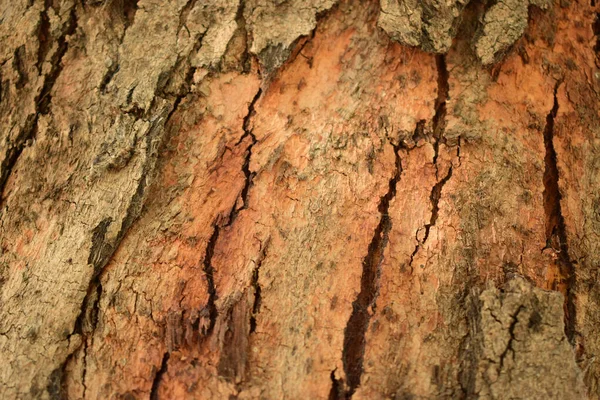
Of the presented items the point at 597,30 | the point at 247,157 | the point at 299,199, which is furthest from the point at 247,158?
the point at 597,30

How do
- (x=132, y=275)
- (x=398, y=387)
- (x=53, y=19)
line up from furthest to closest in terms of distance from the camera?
(x=53, y=19) < (x=132, y=275) < (x=398, y=387)

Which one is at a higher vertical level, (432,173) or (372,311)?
(432,173)

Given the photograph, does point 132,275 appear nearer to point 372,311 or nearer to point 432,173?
point 372,311

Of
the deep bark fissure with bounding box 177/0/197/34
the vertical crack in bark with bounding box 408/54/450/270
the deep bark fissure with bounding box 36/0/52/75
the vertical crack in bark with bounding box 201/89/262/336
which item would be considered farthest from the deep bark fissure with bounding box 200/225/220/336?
the deep bark fissure with bounding box 36/0/52/75

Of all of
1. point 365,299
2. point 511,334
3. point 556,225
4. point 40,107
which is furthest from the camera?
point 40,107

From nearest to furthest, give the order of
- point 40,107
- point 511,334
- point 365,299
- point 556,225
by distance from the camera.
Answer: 1. point 511,334
2. point 365,299
3. point 556,225
4. point 40,107

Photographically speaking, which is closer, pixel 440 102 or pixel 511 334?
pixel 511 334

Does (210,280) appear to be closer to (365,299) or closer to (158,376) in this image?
(158,376)

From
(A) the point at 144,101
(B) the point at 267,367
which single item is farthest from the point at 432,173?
(A) the point at 144,101
